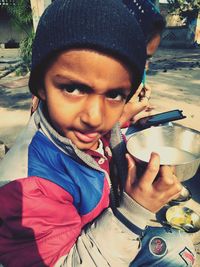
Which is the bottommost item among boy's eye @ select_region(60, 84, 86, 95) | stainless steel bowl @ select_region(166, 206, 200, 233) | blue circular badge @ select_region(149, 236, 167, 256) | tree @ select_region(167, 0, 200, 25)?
stainless steel bowl @ select_region(166, 206, 200, 233)

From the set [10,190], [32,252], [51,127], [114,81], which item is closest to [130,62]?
[114,81]

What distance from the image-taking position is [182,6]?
71.9 feet

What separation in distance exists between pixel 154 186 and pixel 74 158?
35cm

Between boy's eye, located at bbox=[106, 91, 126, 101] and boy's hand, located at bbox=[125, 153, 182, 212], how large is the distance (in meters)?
0.28

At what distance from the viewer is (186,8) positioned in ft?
72.6

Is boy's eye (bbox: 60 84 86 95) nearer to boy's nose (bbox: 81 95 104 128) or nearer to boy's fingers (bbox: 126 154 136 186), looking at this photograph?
boy's nose (bbox: 81 95 104 128)

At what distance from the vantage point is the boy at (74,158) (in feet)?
3.47

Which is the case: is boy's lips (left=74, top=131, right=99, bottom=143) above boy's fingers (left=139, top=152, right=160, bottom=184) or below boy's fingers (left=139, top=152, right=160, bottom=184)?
above

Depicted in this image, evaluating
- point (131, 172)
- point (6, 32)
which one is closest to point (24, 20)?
point (131, 172)

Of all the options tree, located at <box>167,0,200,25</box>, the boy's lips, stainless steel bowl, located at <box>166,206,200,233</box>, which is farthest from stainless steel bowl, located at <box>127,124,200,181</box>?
tree, located at <box>167,0,200,25</box>

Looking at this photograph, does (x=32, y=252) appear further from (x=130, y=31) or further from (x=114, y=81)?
(x=130, y=31)

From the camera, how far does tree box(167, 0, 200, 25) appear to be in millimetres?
→ 21344

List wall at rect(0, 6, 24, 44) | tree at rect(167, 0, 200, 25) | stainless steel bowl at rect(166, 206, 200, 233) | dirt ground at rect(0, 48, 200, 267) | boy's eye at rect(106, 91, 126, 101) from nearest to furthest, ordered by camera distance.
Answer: boy's eye at rect(106, 91, 126, 101) < stainless steel bowl at rect(166, 206, 200, 233) < dirt ground at rect(0, 48, 200, 267) < wall at rect(0, 6, 24, 44) < tree at rect(167, 0, 200, 25)

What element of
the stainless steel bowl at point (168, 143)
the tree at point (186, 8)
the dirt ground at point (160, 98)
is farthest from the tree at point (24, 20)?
the tree at point (186, 8)
